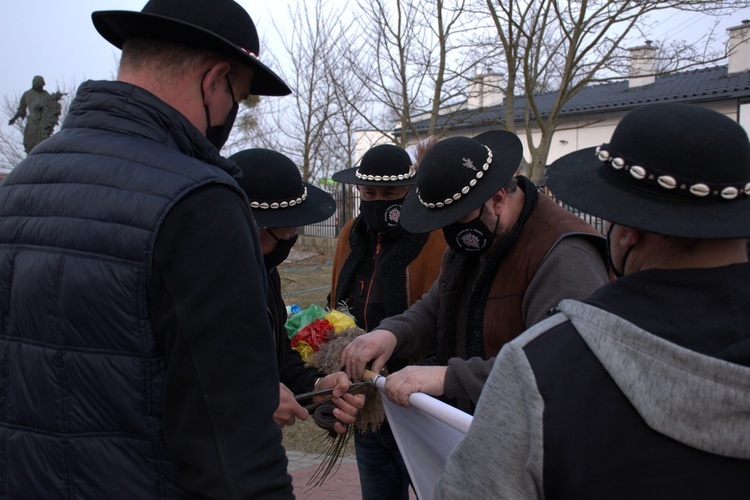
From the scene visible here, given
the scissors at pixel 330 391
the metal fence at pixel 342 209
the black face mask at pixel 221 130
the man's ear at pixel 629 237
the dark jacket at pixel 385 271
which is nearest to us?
the man's ear at pixel 629 237

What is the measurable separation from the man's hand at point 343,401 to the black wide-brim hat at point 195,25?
1.36 m

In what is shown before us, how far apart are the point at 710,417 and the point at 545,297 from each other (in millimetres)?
1025

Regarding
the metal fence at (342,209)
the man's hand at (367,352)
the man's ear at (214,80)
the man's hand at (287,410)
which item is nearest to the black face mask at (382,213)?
the man's hand at (367,352)

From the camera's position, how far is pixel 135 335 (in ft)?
4.69

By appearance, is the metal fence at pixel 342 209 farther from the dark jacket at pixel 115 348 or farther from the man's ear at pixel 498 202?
the dark jacket at pixel 115 348

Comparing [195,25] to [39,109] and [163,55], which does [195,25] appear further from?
[39,109]

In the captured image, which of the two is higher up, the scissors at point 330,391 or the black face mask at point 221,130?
the black face mask at point 221,130

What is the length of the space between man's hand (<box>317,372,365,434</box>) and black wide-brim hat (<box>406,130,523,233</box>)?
682mm

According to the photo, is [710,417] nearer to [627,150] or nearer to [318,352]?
[627,150]

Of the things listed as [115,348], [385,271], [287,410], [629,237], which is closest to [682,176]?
[629,237]

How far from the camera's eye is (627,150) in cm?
144

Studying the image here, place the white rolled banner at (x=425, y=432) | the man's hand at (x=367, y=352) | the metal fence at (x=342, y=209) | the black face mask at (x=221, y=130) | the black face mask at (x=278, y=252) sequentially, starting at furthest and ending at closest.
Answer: the metal fence at (x=342, y=209) → the black face mask at (x=278, y=252) → the man's hand at (x=367, y=352) → the white rolled banner at (x=425, y=432) → the black face mask at (x=221, y=130)

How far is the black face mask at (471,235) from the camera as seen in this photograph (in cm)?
254

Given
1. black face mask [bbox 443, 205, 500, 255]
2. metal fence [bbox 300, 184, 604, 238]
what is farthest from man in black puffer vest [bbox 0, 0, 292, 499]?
metal fence [bbox 300, 184, 604, 238]
